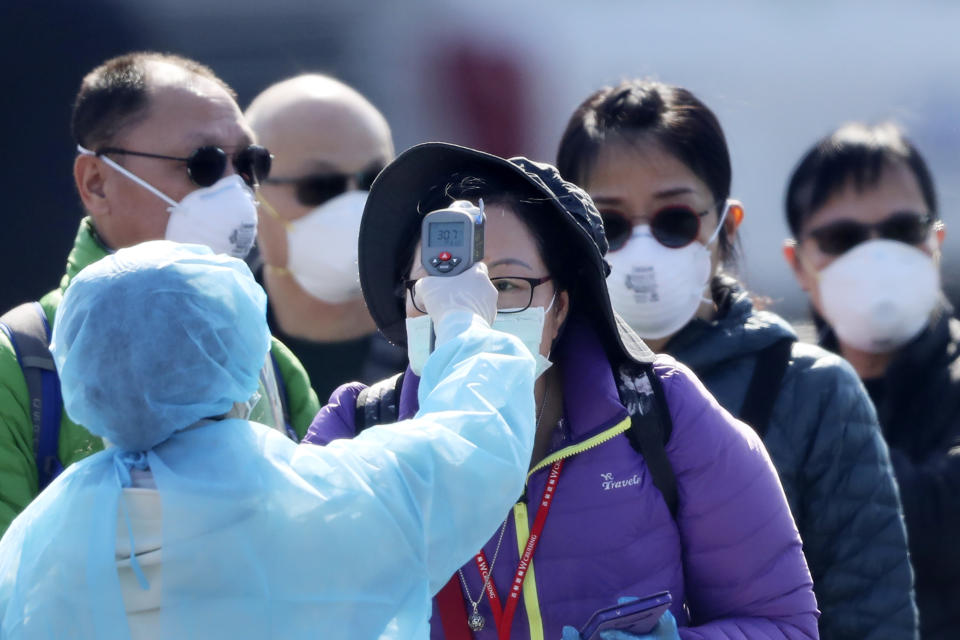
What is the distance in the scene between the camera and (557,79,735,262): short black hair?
3.00 metres

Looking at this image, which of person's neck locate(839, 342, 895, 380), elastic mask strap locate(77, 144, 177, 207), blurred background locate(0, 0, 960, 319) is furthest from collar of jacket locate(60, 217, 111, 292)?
person's neck locate(839, 342, 895, 380)

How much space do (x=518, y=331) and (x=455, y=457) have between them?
479 millimetres

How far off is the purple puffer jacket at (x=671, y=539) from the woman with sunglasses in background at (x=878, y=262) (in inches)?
59.2

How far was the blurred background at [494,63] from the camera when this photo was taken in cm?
489

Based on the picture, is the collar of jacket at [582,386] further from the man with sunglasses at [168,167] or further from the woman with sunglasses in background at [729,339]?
the man with sunglasses at [168,167]

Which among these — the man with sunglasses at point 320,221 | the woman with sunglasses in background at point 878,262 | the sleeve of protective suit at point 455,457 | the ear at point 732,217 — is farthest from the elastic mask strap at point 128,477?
the man with sunglasses at point 320,221

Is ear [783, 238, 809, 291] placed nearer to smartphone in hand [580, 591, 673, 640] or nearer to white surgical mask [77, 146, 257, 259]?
white surgical mask [77, 146, 257, 259]

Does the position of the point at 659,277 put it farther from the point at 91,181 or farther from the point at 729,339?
the point at 91,181

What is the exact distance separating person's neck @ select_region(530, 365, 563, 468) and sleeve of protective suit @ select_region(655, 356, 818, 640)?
9.7 inches

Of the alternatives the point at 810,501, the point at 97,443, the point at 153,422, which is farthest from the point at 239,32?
the point at 153,422

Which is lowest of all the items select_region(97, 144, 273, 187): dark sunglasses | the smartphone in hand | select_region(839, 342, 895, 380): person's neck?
select_region(839, 342, 895, 380): person's neck

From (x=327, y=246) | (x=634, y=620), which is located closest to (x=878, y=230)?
(x=327, y=246)

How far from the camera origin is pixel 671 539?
2.02 m

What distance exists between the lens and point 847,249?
147 inches
